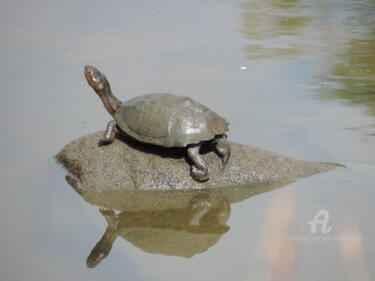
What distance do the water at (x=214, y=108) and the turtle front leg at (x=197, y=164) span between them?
432 mm

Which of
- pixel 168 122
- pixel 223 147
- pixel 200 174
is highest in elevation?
pixel 168 122

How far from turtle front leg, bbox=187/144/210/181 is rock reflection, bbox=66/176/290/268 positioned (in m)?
0.19

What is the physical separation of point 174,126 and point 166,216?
849 millimetres

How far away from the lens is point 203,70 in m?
9.19

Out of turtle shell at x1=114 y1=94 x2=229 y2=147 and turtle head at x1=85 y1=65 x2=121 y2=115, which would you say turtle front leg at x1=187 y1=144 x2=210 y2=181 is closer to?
turtle shell at x1=114 y1=94 x2=229 y2=147

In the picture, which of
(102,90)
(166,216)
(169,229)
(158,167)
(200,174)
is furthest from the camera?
(102,90)

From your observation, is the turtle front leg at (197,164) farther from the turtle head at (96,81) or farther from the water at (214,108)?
the turtle head at (96,81)

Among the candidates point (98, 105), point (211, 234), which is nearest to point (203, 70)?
point (98, 105)

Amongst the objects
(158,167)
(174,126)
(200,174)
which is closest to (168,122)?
(174,126)

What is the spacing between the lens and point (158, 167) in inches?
230

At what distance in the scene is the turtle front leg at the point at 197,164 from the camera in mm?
5730

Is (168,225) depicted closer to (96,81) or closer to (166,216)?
(166,216)

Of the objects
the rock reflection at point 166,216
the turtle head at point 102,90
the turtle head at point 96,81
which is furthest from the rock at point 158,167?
the turtle head at point 96,81

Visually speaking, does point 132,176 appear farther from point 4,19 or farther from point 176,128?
point 4,19
